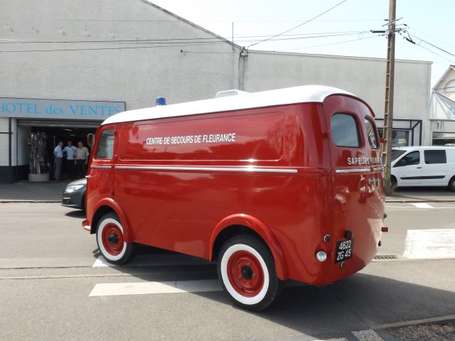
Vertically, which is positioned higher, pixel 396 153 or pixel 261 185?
pixel 396 153

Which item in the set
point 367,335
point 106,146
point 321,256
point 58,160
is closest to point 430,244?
point 367,335

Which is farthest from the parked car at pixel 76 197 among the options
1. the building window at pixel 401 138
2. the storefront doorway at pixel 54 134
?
the building window at pixel 401 138

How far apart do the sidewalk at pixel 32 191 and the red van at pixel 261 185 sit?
9.82 meters

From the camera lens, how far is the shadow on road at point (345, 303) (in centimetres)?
429

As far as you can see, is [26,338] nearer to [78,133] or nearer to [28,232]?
[28,232]

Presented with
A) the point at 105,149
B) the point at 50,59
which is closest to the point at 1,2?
the point at 50,59

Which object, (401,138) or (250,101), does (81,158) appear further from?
(250,101)

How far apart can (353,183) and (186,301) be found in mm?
2302

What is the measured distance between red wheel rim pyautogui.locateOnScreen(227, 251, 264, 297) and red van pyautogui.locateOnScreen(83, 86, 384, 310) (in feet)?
0.04

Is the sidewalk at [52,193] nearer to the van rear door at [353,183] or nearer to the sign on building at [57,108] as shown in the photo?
the sign on building at [57,108]

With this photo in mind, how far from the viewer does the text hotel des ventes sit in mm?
4789

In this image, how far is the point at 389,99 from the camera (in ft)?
52.3

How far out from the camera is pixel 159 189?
548cm

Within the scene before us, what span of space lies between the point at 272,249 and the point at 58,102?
53.5 ft
